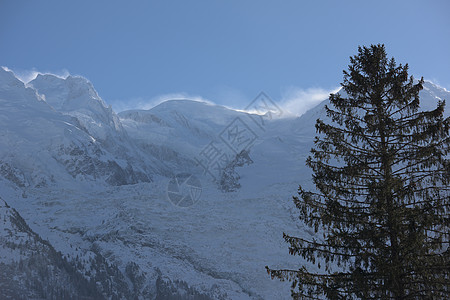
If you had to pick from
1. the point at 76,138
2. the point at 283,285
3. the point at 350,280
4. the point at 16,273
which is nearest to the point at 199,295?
the point at 283,285

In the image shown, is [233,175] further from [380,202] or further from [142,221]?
[380,202]

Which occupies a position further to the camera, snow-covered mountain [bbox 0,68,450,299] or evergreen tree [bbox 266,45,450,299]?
snow-covered mountain [bbox 0,68,450,299]

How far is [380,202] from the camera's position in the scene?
891 cm

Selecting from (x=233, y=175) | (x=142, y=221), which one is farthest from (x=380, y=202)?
(x=233, y=175)

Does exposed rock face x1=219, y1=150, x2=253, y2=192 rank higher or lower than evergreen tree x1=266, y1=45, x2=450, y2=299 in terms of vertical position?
higher

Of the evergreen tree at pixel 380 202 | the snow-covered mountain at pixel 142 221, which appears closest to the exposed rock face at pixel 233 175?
the snow-covered mountain at pixel 142 221

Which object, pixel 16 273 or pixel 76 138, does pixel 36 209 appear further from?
pixel 76 138

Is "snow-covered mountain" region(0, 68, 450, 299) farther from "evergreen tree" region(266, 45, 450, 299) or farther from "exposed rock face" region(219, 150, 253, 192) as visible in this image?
"evergreen tree" region(266, 45, 450, 299)

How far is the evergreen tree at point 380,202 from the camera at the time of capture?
330 inches

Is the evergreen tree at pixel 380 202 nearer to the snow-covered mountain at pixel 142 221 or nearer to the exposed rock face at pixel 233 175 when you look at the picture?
the snow-covered mountain at pixel 142 221

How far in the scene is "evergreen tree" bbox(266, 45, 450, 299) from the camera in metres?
A: 8.39

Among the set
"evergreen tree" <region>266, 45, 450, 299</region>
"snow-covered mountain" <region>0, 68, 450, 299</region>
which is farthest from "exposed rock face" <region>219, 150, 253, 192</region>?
"evergreen tree" <region>266, 45, 450, 299</region>

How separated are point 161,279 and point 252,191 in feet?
142

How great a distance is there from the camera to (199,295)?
258ft
